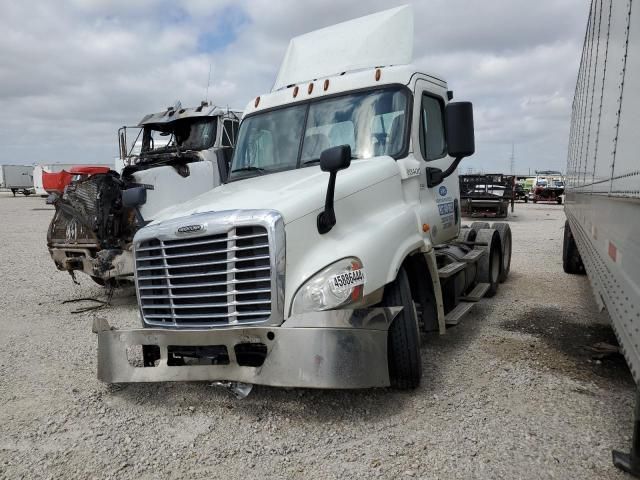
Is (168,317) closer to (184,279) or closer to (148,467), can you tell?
(184,279)

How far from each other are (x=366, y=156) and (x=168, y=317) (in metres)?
2.18

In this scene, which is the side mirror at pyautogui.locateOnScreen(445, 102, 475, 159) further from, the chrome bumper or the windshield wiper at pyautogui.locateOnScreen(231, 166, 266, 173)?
the windshield wiper at pyautogui.locateOnScreen(231, 166, 266, 173)

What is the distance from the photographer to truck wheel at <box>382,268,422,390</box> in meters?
3.81

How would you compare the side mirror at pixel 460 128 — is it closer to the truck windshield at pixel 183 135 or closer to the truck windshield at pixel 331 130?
the truck windshield at pixel 331 130

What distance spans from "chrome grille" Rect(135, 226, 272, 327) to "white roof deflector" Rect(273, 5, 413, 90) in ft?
8.89

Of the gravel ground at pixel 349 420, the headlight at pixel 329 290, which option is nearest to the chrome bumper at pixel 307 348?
the headlight at pixel 329 290

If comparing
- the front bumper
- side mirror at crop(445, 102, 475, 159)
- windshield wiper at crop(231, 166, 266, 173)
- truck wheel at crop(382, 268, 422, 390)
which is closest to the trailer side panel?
side mirror at crop(445, 102, 475, 159)

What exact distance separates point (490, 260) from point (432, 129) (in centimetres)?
273

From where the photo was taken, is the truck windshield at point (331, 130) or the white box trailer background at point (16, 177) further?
A: the white box trailer background at point (16, 177)

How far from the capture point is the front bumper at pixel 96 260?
6.61 meters

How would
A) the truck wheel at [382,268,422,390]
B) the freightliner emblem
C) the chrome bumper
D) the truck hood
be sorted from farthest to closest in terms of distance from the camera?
the truck wheel at [382,268,422,390], the truck hood, the freightliner emblem, the chrome bumper

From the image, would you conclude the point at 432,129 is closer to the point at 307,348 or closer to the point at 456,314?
the point at 456,314

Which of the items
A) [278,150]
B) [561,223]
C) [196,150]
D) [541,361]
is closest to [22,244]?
[196,150]

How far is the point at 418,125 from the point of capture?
15.7ft
